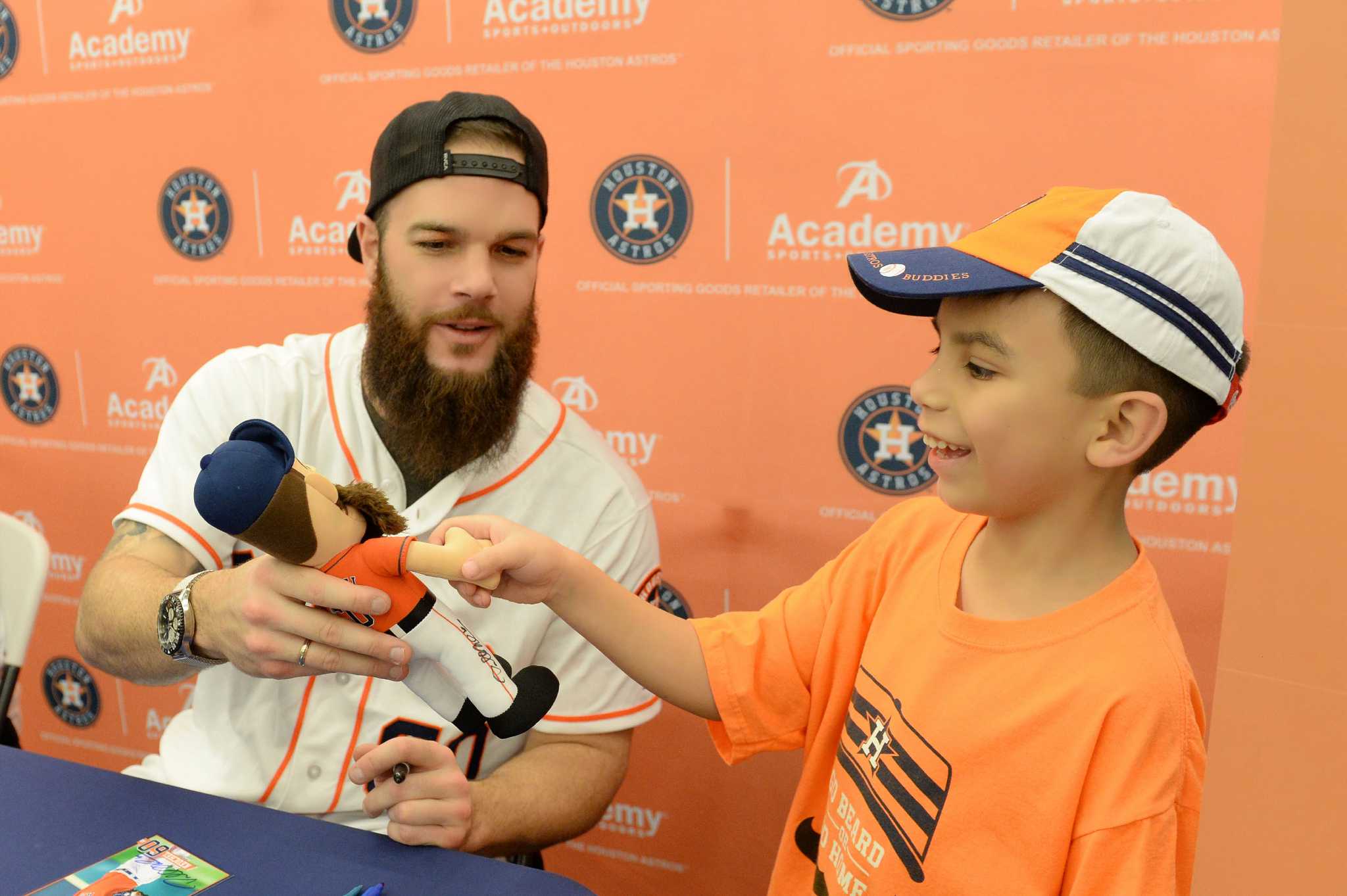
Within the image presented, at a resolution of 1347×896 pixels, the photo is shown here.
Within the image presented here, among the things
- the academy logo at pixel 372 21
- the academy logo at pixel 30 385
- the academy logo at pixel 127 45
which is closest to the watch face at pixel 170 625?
the academy logo at pixel 372 21

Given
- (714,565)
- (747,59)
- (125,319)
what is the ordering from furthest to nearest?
(125,319) < (714,565) < (747,59)

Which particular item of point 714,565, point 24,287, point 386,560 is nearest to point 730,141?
point 714,565

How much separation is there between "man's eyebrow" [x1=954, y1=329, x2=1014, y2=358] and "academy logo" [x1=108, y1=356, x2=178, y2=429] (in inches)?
81.7

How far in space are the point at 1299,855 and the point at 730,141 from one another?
156 cm

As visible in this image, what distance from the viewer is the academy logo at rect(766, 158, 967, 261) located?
1.70 meters

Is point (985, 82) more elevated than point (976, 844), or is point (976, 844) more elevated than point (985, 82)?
point (985, 82)

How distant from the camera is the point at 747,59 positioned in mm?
1751

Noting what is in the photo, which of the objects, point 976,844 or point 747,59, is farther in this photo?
point 747,59

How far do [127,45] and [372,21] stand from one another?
2.30 ft

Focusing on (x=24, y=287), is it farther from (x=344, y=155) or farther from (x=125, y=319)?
(x=344, y=155)

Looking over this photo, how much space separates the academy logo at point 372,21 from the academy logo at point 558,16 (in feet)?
0.65

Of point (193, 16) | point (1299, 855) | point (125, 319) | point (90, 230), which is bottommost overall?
point (1299, 855)

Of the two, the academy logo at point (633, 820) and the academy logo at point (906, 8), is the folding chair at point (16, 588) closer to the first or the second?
the academy logo at point (633, 820)

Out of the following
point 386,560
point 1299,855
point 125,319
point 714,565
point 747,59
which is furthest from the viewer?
point 125,319
